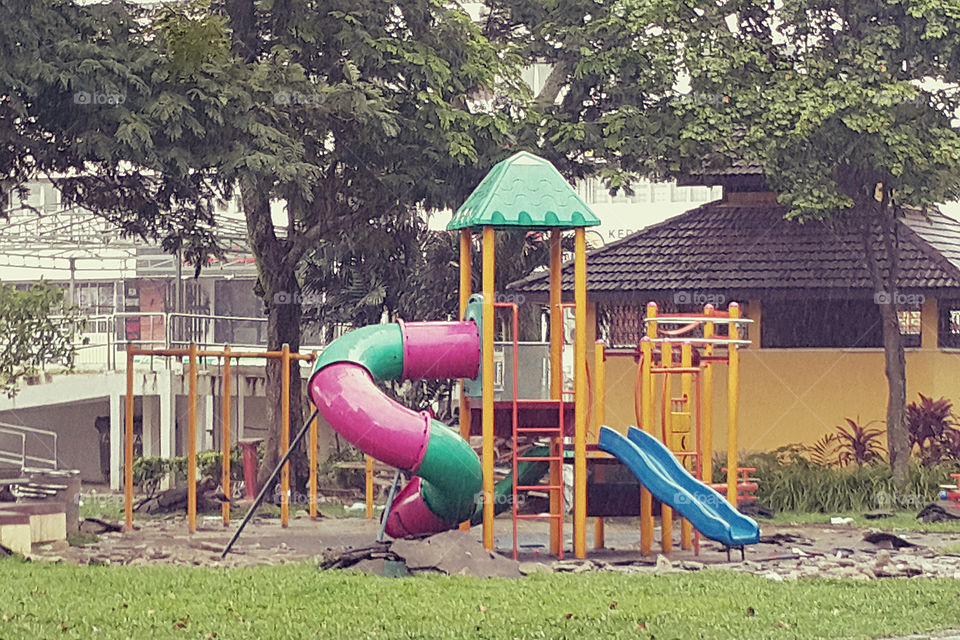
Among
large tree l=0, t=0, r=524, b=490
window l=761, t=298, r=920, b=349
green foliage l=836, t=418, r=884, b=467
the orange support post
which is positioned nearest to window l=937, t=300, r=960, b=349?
window l=761, t=298, r=920, b=349

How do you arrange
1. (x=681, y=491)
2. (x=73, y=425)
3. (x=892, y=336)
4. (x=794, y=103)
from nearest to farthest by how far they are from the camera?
(x=681, y=491), (x=794, y=103), (x=892, y=336), (x=73, y=425)

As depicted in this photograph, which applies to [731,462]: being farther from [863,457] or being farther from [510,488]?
[863,457]

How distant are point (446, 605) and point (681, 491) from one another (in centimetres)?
538

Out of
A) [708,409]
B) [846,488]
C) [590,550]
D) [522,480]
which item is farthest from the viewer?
[846,488]

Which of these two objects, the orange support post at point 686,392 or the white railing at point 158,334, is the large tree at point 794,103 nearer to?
the orange support post at point 686,392

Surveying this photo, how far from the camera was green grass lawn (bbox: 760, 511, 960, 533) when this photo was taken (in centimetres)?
2145

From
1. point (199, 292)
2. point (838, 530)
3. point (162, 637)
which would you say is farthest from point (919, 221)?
point (199, 292)

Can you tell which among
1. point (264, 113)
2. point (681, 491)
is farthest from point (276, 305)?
point (681, 491)

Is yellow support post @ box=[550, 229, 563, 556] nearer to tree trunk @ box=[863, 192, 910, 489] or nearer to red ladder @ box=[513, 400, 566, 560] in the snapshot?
red ladder @ box=[513, 400, 566, 560]

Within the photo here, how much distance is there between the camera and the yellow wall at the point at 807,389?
87.7 ft

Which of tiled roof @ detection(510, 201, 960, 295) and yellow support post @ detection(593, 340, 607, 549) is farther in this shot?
tiled roof @ detection(510, 201, 960, 295)

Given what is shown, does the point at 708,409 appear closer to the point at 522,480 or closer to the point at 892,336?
the point at 522,480

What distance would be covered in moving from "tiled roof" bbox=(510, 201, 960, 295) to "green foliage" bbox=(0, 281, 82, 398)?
31.2ft

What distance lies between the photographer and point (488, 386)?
696 inches
